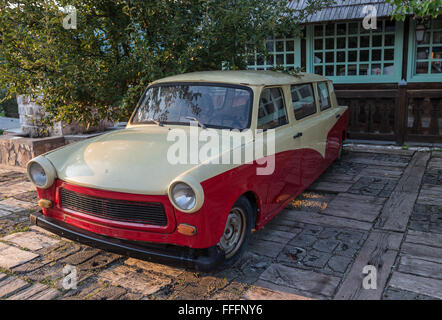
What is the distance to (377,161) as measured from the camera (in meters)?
7.38

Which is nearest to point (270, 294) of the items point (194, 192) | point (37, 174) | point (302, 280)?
point (302, 280)

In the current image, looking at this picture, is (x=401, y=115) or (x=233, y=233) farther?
(x=401, y=115)

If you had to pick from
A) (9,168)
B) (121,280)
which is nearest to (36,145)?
(9,168)

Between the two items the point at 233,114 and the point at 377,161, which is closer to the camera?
the point at 233,114

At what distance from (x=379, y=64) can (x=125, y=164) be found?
7.61 m

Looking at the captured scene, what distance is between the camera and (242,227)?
3.59 meters

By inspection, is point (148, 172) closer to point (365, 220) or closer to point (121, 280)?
point (121, 280)

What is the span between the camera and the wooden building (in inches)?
325

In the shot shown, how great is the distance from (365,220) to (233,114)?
6.76 ft

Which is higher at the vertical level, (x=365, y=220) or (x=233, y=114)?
(x=233, y=114)

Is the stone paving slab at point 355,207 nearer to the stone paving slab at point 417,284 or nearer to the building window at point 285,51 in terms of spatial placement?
the stone paving slab at point 417,284

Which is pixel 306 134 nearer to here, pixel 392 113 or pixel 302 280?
pixel 302 280

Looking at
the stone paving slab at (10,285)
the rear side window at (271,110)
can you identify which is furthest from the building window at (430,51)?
the stone paving slab at (10,285)

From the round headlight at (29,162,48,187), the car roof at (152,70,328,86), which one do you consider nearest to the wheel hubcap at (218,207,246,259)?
the car roof at (152,70,328,86)
